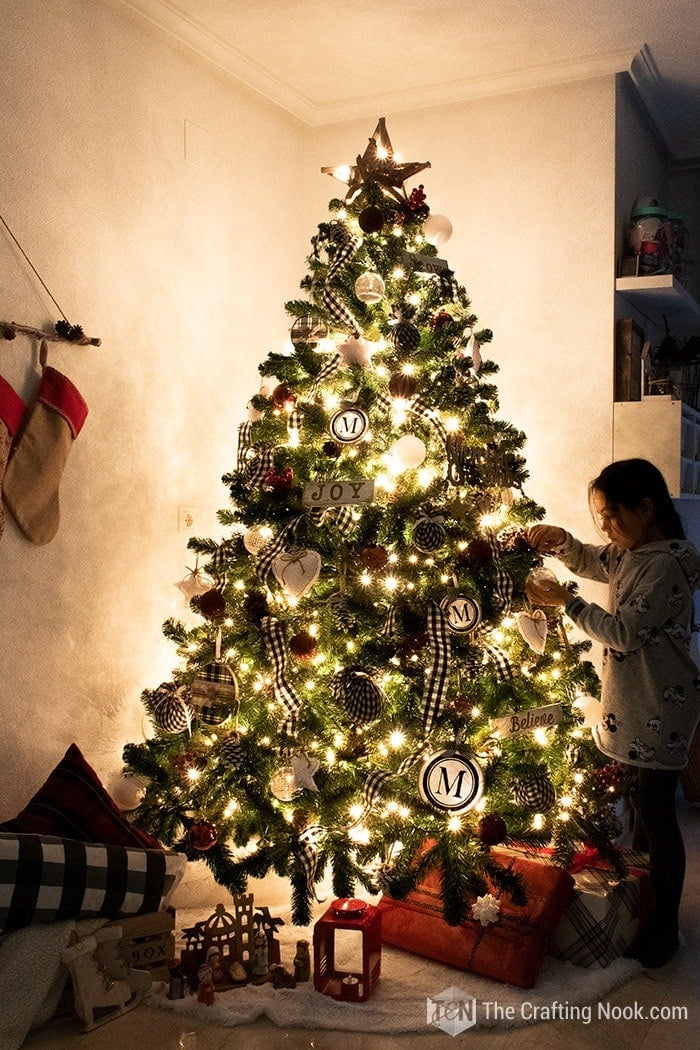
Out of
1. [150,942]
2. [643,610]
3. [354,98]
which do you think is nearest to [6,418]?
[150,942]

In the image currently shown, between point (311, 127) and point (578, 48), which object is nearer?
point (578, 48)

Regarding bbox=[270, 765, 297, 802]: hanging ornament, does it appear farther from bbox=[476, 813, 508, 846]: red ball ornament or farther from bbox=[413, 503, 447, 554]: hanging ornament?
bbox=[413, 503, 447, 554]: hanging ornament

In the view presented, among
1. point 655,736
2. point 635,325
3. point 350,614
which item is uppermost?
point 635,325

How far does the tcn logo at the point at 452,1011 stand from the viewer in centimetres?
232

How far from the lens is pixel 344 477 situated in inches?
101

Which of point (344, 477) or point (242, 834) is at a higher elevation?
point (344, 477)

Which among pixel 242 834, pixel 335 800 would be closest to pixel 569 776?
pixel 335 800

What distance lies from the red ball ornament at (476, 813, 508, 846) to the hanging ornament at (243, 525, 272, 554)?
0.89m

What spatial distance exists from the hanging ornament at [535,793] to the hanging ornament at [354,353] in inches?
44.9

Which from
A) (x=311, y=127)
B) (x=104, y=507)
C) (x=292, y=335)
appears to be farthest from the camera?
(x=311, y=127)

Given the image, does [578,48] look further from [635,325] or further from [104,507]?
[104,507]

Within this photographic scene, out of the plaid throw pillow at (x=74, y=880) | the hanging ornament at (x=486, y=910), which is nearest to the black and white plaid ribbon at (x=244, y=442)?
the plaid throw pillow at (x=74, y=880)

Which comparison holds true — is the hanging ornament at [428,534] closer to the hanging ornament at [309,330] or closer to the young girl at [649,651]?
the young girl at [649,651]

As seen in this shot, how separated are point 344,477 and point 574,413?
1.33 m
